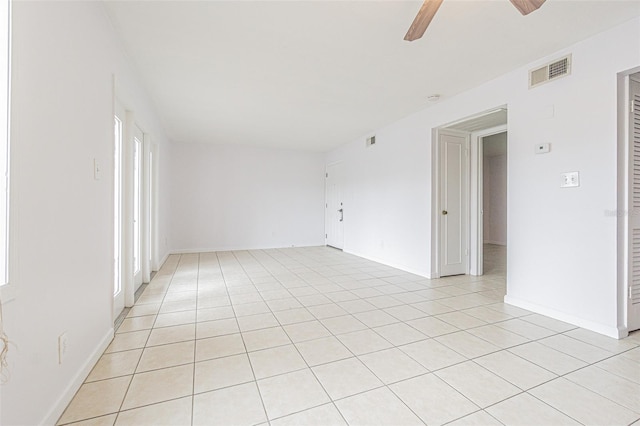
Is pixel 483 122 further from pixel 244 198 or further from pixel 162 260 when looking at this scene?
pixel 162 260

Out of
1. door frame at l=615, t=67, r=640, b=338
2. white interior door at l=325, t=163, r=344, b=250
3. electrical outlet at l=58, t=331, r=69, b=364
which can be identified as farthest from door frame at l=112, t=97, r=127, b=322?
white interior door at l=325, t=163, r=344, b=250

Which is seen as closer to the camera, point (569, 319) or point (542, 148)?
point (569, 319)

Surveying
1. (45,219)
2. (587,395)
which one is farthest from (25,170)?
(587,395)

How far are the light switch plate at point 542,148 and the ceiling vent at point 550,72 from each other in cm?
61

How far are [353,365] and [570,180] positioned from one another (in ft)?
8.48

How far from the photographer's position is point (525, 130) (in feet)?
9.80

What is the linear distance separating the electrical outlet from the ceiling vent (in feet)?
14.1

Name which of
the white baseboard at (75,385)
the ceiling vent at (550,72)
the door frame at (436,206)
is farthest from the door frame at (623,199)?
the white baseboard at (75,385)

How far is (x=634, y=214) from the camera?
94.9 inches

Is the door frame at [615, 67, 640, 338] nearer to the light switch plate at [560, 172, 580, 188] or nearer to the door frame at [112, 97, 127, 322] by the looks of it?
the light switch plate at [560, 172, 580, 188]

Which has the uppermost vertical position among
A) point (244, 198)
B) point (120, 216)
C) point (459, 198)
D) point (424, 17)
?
point (424, 17)

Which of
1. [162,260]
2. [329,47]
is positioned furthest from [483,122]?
[162,260]

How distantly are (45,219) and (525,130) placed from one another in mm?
3967

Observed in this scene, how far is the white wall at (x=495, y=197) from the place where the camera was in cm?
784
